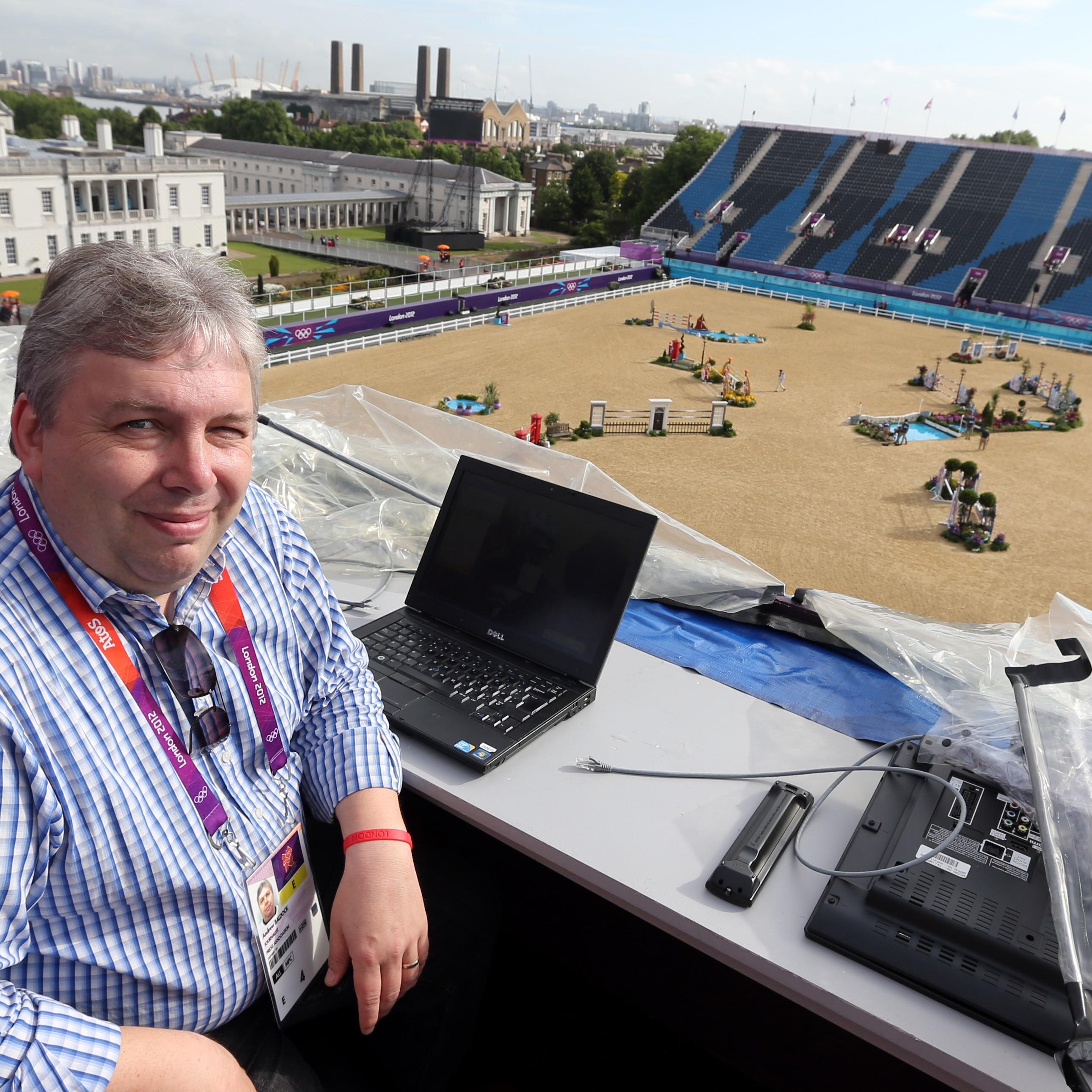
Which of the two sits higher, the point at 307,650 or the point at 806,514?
the point at 307,650

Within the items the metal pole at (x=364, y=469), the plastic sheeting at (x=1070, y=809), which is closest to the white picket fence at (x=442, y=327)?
the metal pole at (x=364, y=469)

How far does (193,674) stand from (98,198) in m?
32.0

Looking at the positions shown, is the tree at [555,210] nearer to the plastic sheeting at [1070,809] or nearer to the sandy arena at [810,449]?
the sandy arena at [810,449]

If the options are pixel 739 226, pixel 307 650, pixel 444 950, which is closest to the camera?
pixel 307 650

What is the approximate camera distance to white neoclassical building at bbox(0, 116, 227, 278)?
25.8 meters

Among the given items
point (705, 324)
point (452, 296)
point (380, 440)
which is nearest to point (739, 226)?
point (705, 324)

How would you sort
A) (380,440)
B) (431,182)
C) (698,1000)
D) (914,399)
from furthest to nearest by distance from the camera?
(431,182)
(914,399)
(380,440)
(698,1000)

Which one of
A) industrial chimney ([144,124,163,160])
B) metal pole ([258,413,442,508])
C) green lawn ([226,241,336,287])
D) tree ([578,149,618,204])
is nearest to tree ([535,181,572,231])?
tree ([578,149,618,204])

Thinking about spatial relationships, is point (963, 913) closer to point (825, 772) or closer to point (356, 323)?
point (825, 772)

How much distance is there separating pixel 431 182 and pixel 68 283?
45604 mm

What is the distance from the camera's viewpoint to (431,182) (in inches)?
1702

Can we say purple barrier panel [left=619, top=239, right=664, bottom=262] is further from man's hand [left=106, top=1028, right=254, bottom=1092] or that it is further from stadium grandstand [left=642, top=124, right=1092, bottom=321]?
man's hand [left=106, top=1028, right=254, bottom=1092]

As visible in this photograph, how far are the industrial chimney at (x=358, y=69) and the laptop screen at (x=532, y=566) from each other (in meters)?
149

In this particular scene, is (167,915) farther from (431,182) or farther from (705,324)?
(431,182)
